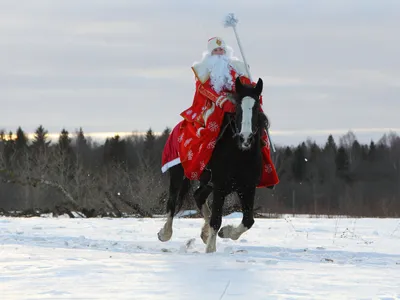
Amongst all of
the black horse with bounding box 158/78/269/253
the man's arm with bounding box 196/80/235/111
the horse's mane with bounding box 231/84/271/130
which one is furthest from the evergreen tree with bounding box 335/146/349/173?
the horse's mane with bounding box 231/84/271/130

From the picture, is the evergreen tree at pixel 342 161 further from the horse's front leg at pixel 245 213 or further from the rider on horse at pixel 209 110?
the horse's front leg at pixel 245 213

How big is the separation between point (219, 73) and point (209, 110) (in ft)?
1.99

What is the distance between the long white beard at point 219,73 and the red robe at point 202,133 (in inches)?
2.2

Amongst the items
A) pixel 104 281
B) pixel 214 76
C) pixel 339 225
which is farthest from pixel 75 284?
pixel 339 225

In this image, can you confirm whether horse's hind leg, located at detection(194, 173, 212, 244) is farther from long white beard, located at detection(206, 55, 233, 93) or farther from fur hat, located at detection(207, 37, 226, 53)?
fur hat, located at detection(207, 37, 226, 53)

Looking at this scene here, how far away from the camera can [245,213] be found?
1009 centimetres

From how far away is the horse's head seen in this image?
9281 mm

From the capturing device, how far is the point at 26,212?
23.1 metres

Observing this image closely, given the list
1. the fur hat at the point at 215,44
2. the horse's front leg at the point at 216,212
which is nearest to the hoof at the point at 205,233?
the horse's front leg at the point at 216,212

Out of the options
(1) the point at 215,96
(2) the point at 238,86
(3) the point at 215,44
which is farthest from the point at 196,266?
(3) the point at 215,44

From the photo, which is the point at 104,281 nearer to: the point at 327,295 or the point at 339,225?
the point at 327,295

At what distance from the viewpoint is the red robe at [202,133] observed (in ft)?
32.8

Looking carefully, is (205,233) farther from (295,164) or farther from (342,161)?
(342,161)

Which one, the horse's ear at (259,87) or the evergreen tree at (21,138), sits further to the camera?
the evergreen tree at (21,138)
